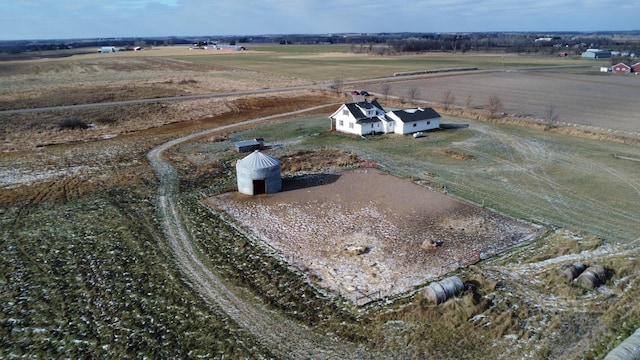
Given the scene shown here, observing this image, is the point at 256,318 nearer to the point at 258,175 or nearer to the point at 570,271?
the point at 258,175

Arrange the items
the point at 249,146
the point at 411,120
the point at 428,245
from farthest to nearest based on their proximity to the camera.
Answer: the point at 411,120, the point at 249,146, the point at 428,245

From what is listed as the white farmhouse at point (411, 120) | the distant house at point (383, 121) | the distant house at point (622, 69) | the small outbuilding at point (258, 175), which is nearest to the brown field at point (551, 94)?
the distant house at point (622, 69)

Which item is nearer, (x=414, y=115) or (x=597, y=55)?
(x=414, y=115)

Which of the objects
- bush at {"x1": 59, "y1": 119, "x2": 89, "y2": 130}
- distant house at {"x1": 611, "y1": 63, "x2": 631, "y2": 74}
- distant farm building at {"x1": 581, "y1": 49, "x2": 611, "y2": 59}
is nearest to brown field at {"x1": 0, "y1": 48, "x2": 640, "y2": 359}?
bush at {"x1": 59, "y1": 119, "x2": 89, "y2": 130}

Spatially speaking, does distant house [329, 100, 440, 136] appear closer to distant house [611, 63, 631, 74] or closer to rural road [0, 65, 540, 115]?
rural road [0, 65, 540, 115]

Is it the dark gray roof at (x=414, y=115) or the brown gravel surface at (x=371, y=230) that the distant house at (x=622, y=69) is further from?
the brown gravel surface at (x=371, y=230)

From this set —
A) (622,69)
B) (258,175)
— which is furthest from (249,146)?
(622,69)

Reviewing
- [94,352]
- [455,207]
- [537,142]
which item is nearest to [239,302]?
[94,352]
